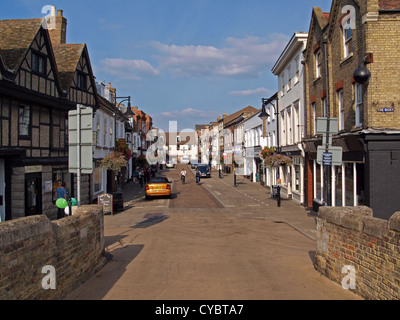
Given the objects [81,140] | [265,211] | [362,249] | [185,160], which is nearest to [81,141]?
[81,140]

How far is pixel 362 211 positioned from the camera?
7.30 m

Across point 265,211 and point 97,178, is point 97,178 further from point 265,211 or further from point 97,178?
point 265,211

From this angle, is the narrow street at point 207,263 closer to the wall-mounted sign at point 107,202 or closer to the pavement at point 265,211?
the pavement at point 265,211

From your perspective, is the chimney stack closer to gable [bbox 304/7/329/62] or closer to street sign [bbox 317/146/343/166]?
gable [bbox 304/7/329/62]

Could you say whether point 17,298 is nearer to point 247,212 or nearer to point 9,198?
point 9,198

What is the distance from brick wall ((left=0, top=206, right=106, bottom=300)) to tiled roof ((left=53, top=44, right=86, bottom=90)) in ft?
41.7

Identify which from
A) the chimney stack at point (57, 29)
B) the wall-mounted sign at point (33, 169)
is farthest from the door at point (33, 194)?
the chimney stack at point (57, 29)

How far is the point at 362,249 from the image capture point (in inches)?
238

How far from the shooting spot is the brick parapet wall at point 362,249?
518 centimetres

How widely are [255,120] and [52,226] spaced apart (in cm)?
3398

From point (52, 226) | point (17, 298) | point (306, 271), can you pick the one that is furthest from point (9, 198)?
point (306, 271)

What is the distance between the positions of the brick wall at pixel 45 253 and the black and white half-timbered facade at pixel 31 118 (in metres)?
7.60

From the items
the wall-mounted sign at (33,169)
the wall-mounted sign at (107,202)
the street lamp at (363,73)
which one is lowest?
the wall-mounted sign at (107,202)

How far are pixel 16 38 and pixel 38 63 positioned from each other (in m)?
1.26
